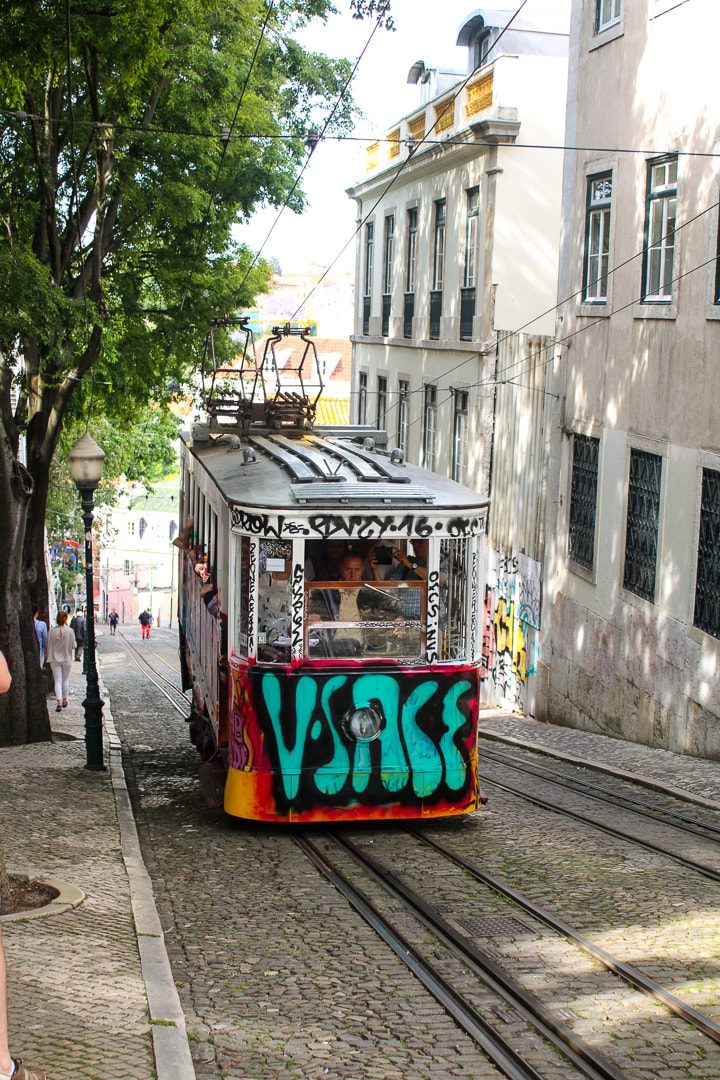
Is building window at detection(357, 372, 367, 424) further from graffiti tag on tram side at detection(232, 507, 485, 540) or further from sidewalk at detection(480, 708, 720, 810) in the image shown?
graffiti tag on tram side at detection(232, 507, 485, 540)

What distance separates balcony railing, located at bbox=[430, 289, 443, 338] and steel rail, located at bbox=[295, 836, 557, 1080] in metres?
18.6

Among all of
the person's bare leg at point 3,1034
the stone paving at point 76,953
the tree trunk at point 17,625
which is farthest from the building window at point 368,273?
the person's bare leg at point 3,1034

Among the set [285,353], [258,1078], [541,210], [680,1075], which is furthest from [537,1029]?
[285,353]

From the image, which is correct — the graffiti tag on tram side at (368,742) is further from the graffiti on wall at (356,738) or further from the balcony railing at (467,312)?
the balcony railing at (467,312)

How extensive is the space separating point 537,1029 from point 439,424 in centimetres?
2111

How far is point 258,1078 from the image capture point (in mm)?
5715

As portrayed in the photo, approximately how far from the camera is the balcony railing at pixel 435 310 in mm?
26784

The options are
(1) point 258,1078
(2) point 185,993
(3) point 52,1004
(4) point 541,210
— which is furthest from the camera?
(4) point 541,210

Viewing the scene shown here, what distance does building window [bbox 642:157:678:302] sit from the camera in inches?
603

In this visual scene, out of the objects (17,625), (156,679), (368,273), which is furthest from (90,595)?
(368,273)

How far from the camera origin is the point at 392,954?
7484mm

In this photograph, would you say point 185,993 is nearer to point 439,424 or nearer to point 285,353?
point 439,424

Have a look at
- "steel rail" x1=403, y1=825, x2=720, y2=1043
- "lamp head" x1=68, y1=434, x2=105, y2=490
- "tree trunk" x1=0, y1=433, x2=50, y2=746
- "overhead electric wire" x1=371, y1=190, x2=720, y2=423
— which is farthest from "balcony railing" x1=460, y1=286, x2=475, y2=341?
"steel rail" x1=403, y1=825, x2=720, y2=1043

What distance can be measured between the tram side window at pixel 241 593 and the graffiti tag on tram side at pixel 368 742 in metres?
0.37
